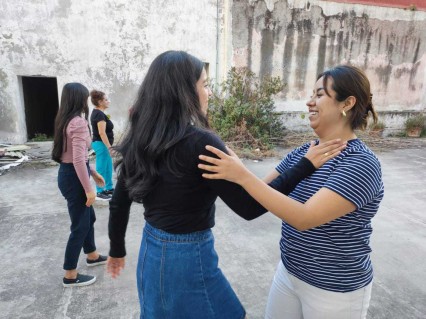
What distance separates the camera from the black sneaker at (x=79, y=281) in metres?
2.62

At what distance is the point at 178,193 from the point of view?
1147 mm

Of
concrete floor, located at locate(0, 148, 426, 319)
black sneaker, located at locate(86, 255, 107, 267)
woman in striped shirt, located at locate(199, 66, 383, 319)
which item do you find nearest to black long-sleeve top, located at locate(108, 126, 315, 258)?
woman in striped shirt, located at locate(199, 66, 383, 319)

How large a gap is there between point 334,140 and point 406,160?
706 centimetres

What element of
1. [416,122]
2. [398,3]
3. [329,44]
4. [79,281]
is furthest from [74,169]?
[398,3]

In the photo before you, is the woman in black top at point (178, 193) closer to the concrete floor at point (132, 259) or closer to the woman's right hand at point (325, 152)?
the woman's right hand at point (325, 152)

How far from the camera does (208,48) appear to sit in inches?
338

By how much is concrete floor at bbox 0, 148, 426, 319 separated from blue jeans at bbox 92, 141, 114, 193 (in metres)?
0.51

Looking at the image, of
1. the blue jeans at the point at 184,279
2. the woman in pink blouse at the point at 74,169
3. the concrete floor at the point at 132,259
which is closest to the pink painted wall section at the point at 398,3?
the concrete floor at the point at 132,259

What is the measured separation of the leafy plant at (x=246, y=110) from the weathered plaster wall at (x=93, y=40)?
116 cm

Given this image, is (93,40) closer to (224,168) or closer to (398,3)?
(224,168)

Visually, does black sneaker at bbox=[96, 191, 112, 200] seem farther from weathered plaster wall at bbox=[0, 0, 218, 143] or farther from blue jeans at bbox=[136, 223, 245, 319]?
weathered plaster wall at bbox=[0, 0, 218, 143]

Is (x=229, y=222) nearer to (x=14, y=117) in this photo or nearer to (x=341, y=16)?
(x=14, y=117)

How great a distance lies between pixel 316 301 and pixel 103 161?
387 centimetres

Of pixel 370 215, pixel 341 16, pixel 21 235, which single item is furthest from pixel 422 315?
pixel 341 16
